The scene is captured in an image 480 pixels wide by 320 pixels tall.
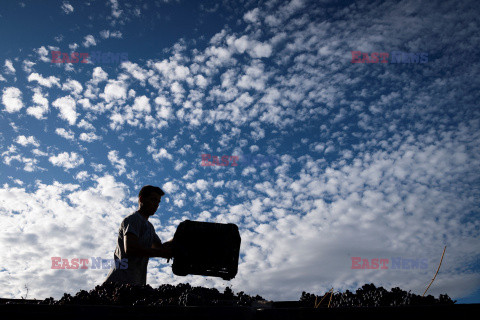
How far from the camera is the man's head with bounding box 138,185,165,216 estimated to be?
15.5 ft

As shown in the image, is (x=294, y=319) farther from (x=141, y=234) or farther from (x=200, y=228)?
(x=141, y=234)

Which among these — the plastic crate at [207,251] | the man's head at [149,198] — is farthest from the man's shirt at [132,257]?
the plastic crate at [207,251]

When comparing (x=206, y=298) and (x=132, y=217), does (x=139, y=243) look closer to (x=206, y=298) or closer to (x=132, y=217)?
(x=132, y=217)

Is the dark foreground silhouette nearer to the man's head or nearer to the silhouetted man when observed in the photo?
the silhouetted man

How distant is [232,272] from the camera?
2971 mm

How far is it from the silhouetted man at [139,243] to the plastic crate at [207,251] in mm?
758

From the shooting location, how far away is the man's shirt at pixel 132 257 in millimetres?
4121

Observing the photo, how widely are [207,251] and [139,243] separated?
168 centimetres

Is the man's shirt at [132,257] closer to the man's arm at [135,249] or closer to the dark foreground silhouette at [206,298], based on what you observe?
the man's arm at [135,249]

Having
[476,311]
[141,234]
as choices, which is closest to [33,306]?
[141,234]

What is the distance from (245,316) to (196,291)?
1.95 meters

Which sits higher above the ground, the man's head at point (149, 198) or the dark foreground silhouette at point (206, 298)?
the man's head at point (149, 198)

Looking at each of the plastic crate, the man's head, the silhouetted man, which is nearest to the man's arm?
the silhouetted man

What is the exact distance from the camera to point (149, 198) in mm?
4719
